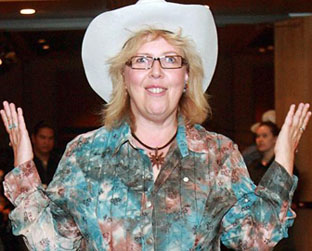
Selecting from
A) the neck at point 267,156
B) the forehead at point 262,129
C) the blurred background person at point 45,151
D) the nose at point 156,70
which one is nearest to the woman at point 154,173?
the nose at point 156,70

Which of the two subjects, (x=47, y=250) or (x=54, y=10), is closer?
(x=47, y=250)

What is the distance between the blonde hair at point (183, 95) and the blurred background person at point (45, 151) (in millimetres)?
2026

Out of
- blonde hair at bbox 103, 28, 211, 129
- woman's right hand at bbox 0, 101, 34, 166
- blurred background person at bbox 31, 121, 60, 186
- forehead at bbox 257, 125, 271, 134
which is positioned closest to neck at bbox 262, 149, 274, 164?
forehead at bbox 257, 125, 271, 134

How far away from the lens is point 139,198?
3.62 m

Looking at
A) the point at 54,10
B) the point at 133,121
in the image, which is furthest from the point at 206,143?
the point at 54,10

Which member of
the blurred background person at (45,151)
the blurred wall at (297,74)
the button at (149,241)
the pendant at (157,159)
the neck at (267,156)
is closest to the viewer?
the button at (149,241)

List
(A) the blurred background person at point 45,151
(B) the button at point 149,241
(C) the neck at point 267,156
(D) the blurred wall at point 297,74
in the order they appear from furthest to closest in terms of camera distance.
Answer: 1. (D) the blurred wall at point 297,74
2. (C) the neck at point 267,156
3. (A) the blurred background person at point 45,151
4. (B) the button at point 149,241

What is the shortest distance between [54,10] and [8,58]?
1.54ft

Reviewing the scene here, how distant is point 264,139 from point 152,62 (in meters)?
2.54

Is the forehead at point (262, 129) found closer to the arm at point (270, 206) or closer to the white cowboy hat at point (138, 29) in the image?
the white cowboy hat at point (138, 29)

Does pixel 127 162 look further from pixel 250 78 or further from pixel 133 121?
pixel 250 78

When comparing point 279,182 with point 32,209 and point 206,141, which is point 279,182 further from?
point 32,209

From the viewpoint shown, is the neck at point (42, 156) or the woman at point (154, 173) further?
the neck at point (42, 156)

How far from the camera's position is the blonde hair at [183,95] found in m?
3.70
